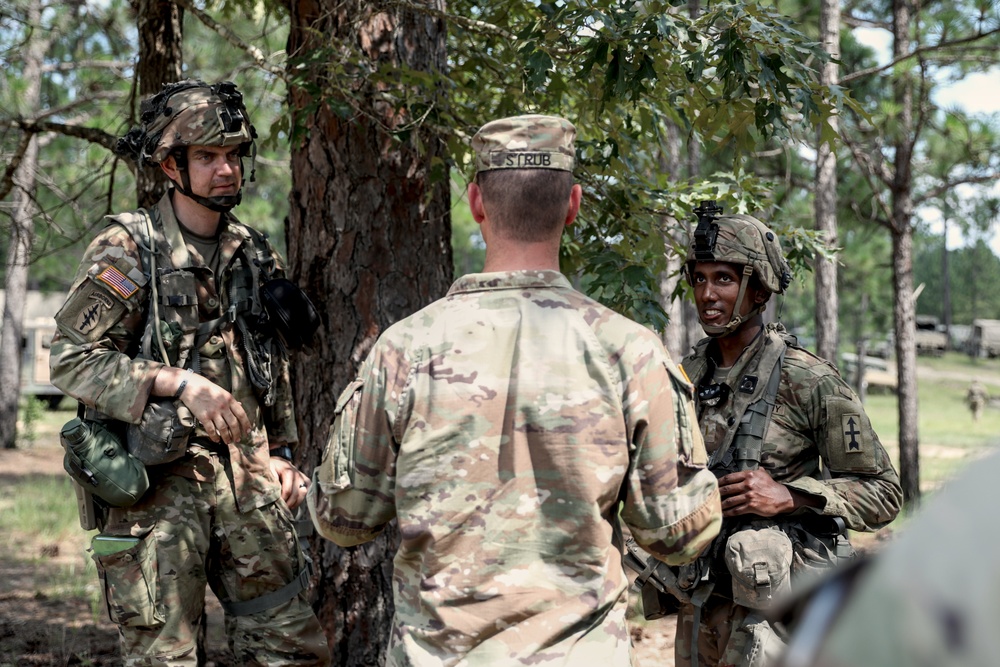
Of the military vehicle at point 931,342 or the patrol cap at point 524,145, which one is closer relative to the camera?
the patrol cap at point 524,145

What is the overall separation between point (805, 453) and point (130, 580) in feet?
7.22

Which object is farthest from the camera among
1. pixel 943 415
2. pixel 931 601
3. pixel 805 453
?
pixel 943 415

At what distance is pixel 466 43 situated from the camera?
5.16 metres

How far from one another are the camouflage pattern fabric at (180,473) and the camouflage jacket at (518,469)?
3.94ft

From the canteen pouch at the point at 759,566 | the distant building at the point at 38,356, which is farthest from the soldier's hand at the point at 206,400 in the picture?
the distant building at the point at 38,356

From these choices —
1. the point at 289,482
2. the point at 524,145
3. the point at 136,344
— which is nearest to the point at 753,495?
the point at 524,145

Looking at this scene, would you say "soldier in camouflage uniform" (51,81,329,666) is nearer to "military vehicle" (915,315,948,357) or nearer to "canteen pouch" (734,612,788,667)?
"canteen pouch" (734,612,788,667)

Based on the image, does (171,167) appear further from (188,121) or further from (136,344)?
(136,344)

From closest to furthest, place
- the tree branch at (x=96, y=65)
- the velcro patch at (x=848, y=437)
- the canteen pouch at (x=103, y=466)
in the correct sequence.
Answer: the velcro patch at (x=848, y=437)
the canteen pouch at (x=103, y=466)
the tree branch at (x=96, y=65)

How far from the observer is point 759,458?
9.81 feet

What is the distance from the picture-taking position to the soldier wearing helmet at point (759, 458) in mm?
2904

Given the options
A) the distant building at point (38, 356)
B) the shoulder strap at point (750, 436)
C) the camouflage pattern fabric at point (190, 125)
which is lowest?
the distant building at point (38, 356)

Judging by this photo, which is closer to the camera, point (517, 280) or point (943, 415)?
point (517, 280)

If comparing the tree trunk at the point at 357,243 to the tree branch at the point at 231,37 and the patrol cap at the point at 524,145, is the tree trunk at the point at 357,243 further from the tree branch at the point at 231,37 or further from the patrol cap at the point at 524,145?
the patrol cap at the point at 524,145
